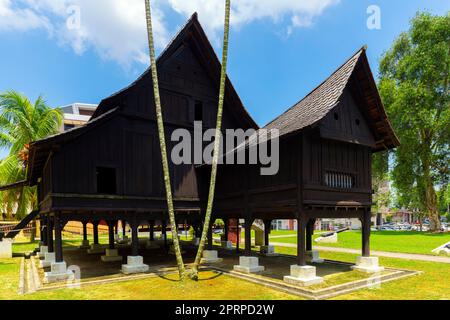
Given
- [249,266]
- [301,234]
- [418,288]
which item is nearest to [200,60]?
[301,234]

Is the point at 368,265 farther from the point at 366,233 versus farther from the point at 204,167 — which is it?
the point at 204,167

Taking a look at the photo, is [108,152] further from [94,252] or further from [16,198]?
[16,198]

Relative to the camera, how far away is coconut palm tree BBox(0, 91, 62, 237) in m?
27.9

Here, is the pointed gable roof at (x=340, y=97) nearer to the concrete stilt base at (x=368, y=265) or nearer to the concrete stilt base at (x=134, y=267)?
the concrete stilt base at (x=368, y=265)

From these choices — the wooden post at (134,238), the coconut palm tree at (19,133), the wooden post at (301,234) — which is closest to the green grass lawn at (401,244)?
the wooden post at (301,234)

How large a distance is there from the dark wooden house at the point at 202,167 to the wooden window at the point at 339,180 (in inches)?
1.7

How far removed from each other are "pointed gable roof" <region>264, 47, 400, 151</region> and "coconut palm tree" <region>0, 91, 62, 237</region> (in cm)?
2308

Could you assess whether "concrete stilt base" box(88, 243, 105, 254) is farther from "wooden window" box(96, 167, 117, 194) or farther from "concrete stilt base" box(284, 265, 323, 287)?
"concrete stilt base" box(284, 265, 323, 287)

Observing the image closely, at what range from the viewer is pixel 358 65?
13.8 metres

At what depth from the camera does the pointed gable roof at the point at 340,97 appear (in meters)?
12.7

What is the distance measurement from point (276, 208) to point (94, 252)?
1509 cm

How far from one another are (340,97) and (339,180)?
347 cm

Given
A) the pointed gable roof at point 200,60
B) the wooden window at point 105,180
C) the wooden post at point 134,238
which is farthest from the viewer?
the wooden window at point 105,180

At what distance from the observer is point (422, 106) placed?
34.2 metres
